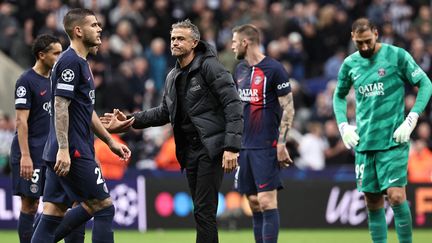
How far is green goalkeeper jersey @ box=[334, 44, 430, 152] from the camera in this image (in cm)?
1030

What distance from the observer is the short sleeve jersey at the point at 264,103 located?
37.1ft

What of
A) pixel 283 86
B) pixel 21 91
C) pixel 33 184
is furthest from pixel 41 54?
pixel 283 86

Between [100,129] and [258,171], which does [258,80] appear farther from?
[100,129]

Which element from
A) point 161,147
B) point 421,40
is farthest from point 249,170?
point 421,40

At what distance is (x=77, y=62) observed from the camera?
29.2 ft

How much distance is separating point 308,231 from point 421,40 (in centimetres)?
646

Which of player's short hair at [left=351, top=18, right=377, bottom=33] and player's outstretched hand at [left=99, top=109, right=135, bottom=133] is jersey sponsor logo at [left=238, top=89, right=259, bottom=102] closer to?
player's short hair at [left=351, top=18, right=377, bottom=33]

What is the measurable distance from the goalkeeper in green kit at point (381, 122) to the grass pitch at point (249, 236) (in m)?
3.49

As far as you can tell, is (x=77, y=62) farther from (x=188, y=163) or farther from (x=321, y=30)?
(x=321, y=30)

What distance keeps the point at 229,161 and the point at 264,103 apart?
2382 millimetres

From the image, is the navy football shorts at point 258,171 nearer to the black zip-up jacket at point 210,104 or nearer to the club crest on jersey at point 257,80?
the club crest on jersey at point 257,80

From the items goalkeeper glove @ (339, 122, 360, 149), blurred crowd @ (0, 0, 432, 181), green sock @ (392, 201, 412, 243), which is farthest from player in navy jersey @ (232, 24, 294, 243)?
blurred crowd @ (0, 0, 432, 181)

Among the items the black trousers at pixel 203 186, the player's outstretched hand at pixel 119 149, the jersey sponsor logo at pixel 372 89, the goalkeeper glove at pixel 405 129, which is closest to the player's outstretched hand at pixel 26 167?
the player's outstretched hand at pixel 119 149

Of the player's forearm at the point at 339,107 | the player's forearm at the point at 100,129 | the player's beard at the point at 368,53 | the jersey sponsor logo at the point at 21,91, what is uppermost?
the player's beard at the point at 368,53
